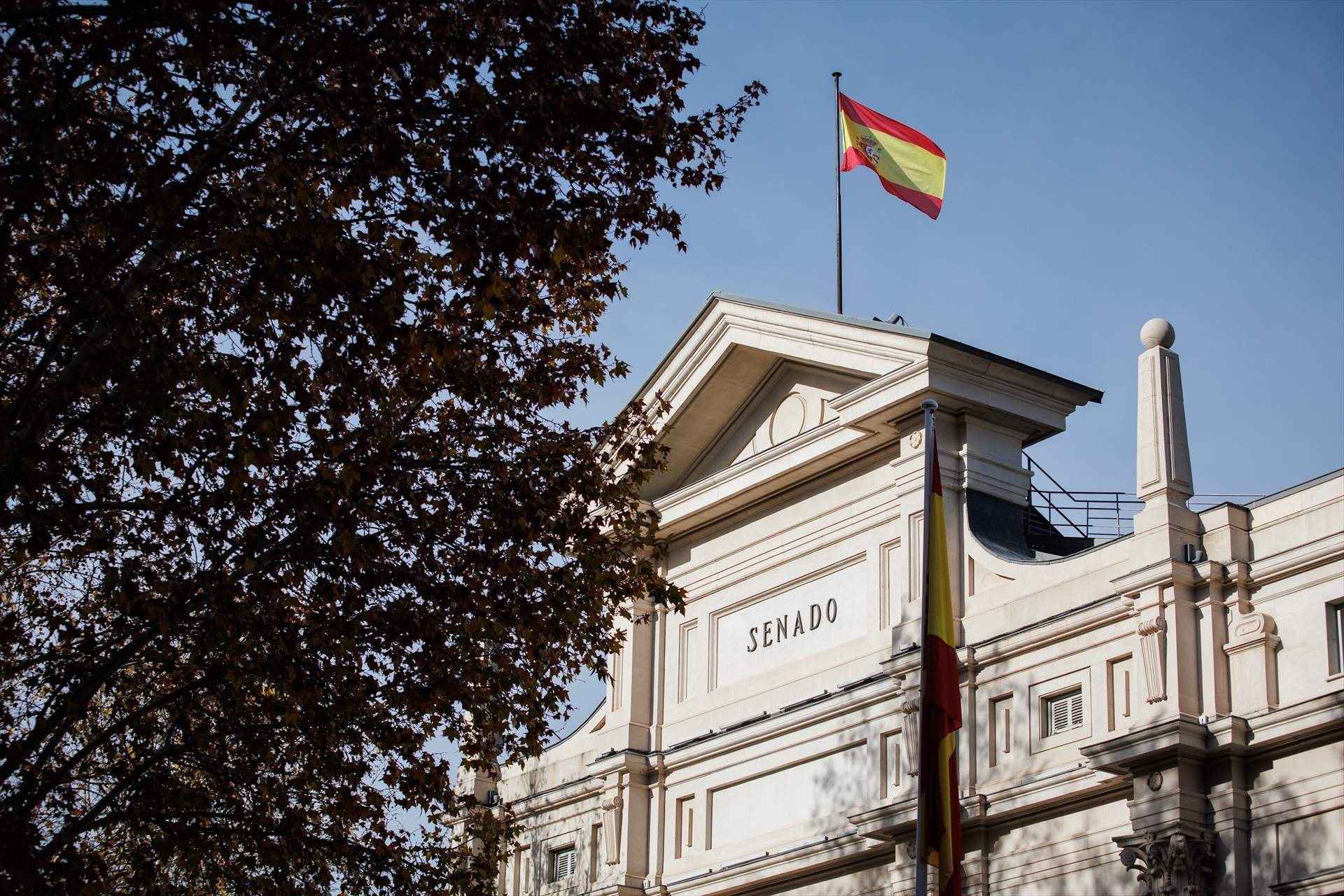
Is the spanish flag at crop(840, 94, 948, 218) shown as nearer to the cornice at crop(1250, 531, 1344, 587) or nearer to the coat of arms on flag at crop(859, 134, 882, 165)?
the coat of arms on flag at crop(859, 134, 882, 165)

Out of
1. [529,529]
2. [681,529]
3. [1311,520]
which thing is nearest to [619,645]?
[529,529]

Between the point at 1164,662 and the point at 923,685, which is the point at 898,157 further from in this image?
the point at 923,685

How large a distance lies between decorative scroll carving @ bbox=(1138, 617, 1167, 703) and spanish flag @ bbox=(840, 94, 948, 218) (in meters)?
9.48

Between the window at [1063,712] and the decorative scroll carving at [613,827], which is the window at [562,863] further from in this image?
the window at [1063,712]

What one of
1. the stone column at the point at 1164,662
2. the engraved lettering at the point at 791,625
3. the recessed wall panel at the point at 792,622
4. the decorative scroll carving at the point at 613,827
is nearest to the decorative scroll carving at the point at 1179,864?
the stone column at the point at 1164,662

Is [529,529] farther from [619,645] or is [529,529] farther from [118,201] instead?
[118,201]

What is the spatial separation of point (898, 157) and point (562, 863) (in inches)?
499

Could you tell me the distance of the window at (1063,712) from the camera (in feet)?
75.2

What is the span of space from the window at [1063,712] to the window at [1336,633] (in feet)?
11.3

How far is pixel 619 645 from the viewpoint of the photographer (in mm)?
18359

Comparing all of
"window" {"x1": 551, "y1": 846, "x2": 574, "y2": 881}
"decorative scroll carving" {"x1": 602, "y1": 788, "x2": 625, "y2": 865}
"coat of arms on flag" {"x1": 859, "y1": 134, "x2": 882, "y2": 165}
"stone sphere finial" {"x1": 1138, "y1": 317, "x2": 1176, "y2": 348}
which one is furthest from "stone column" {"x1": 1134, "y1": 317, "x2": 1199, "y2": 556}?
"window" {"x1": 551, "y1": 846, "x2": 574, "y2": 881}

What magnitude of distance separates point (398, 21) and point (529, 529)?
4.59 metres

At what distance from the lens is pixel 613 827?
96.2 ft

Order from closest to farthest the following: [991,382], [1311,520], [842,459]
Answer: [1311,520], [991,382], [842,459]
